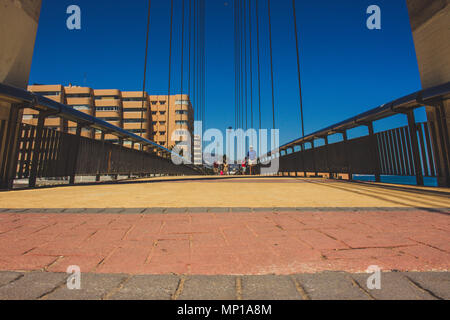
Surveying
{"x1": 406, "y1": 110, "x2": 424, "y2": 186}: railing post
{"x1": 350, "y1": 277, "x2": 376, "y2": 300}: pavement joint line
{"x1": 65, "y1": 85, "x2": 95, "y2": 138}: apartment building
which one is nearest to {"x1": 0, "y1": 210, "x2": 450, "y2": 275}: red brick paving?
{"x1": 350, "y1": 277, "x2": 376, "y2": 300}: pavement joint line

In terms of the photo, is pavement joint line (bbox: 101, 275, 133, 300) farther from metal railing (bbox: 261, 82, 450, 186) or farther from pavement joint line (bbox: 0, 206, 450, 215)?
metal railing (bbox: 261, 82, 450, 186)

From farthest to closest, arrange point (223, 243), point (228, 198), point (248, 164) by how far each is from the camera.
A: point (248, 164) < point (228, 198) < point (223, 243)

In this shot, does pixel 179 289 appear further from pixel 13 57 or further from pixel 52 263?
pixel 13 57

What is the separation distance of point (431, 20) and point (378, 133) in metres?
2.80

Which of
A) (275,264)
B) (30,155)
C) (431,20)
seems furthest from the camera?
(431,20)

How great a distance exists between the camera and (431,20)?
4844 millimetres

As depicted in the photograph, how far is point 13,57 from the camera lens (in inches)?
169

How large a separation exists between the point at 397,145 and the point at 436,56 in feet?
7.62

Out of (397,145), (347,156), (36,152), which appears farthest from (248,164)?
(36,152)

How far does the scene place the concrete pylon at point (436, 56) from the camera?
3.91 meters

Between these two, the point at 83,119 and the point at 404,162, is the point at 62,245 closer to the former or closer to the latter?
the point at 83,119

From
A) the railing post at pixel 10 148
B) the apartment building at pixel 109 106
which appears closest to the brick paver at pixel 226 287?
the railing post at pixel 10 148

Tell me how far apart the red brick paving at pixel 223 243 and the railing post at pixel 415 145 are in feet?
9.88
